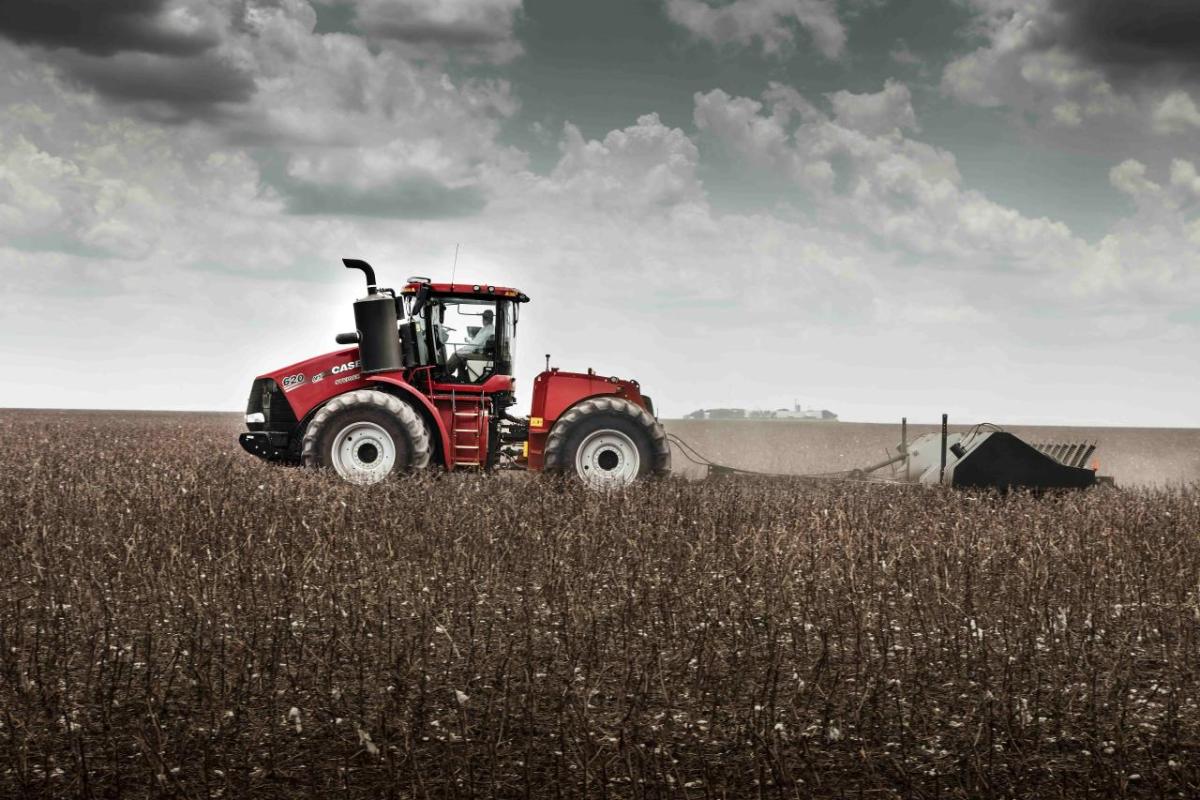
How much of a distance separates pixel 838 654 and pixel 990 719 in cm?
173

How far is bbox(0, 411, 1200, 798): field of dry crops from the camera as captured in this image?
469 cm

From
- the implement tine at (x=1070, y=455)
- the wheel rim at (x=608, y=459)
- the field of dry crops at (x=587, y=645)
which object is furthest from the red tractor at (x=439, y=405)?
the implement tine at (x=1070, y=455)

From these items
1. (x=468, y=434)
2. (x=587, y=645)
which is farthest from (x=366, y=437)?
(x=587, y=645)

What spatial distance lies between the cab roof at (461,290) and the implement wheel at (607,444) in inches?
75.4

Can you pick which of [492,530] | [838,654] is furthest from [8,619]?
[838,654]

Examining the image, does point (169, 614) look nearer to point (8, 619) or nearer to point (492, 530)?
point (8, 619)

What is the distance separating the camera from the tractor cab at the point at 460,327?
1405 centimetres

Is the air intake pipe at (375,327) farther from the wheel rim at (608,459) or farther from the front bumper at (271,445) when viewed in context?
the wheel rim at (608,459)

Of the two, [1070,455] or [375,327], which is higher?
[375,327]

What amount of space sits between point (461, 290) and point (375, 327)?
1236 mm

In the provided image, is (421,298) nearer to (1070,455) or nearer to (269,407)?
(269,407)

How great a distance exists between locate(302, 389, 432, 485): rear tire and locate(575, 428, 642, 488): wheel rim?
1976 mm

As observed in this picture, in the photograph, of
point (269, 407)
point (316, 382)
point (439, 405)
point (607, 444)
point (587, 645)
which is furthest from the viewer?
point (269, 407)

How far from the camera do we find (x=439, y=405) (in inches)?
547
